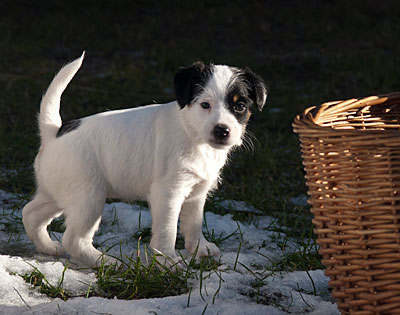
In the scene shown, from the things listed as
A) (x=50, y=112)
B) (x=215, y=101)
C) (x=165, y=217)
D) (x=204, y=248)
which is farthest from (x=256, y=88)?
(x=50, y=112)

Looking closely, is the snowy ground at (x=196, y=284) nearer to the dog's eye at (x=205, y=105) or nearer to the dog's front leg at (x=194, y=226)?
the dog's front leg at (x=194, y=226)

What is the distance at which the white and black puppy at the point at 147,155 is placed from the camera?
3.18 metres

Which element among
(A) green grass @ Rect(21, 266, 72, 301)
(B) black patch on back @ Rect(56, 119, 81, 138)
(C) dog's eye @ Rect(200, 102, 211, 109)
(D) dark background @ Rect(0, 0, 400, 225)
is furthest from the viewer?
(D) dark background @ Rect(0, 0, 400, 225)

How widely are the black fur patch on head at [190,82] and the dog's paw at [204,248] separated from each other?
87 cm

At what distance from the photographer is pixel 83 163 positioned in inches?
129

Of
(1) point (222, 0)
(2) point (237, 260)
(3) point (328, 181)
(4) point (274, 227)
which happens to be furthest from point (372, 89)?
(1) point (222, 0)

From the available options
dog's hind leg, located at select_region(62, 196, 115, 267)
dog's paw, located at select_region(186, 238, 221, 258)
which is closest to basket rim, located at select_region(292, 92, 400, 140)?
dog's paw, located at select_region(186, 238, 221, 258)

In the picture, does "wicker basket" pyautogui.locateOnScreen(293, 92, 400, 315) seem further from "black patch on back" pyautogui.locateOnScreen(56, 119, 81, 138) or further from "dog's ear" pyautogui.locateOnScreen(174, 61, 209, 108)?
"black patch on back" pyautogui.locateOnScreen(56, 119, 81, 138)

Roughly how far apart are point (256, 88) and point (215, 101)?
11.0 inches

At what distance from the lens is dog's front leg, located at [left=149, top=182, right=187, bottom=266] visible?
3.26 m

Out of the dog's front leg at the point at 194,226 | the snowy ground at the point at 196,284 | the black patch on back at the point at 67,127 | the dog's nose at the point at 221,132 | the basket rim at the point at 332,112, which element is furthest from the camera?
the dog's front leg at the point at 194,226

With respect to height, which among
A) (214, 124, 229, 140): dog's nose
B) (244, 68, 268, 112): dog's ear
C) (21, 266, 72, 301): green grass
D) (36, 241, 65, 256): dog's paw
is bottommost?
(36, 241, 65, 256): dog's paw

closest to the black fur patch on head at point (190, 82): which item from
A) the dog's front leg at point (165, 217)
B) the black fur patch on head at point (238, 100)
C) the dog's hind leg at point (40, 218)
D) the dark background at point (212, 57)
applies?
the black fur patch on head at point (238, 100)


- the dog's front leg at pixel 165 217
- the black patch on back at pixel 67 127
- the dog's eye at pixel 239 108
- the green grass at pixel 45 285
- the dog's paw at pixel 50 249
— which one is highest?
the dog's eye at pixel 239 108
